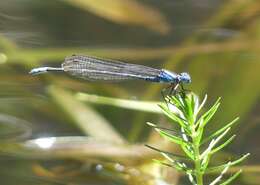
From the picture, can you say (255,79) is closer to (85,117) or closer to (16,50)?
(85,117)

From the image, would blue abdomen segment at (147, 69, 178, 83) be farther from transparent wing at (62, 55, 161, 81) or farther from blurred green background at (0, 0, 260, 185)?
blurred green background at (0, 0, 260, 185)

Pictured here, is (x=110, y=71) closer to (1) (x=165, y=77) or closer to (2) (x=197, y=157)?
(1) (x=165, y=77)

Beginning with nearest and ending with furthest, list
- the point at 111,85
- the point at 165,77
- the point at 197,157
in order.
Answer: the point at 197,157
the point at 165,77
the point at 111,85

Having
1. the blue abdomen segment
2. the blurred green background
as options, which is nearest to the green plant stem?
the blue abdomen segment

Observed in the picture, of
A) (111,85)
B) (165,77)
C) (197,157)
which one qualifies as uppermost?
(111,85)

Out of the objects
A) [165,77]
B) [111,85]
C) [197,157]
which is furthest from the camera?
[111,85]

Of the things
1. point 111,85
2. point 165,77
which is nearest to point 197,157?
point 165,77

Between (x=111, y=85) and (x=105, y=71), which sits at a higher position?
(x=111, y=85)
